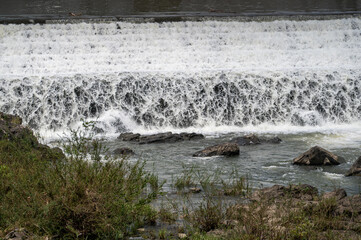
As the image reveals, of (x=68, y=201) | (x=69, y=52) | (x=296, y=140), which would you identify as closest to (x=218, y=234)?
(x=68, y=201)

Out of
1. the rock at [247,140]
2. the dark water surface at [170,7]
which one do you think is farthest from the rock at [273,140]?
the dark water surface at [170,7]

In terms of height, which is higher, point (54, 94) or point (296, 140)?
point (54, 94)

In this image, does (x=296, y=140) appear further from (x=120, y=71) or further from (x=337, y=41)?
(x=337, y=41)

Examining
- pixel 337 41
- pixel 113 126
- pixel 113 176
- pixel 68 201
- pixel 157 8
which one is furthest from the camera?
pixel 157 8

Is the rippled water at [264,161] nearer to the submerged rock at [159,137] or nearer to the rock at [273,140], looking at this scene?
the rock at [273,140]

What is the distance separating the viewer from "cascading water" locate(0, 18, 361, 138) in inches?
596

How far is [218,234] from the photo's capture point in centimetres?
589

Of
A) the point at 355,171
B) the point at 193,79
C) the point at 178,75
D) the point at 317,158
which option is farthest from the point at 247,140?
the point at 178,75

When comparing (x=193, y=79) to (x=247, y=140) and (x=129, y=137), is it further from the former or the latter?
(x=247, y=140)

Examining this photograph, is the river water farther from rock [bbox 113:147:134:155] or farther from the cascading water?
rock [bbox 113:147:134:155]

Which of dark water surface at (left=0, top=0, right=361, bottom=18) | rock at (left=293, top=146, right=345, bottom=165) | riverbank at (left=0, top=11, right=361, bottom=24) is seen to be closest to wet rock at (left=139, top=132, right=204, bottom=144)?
rock at (left=293, top=146, right=345, bottom=165)

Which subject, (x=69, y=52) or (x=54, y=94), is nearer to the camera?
(x=54, y=94)

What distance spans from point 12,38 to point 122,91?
457cm

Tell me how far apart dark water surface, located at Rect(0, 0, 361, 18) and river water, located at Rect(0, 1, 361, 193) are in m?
3.29
